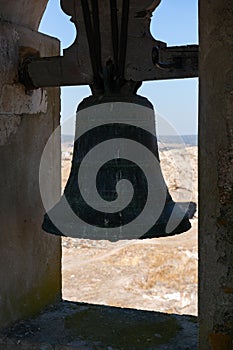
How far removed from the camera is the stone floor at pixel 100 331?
188 centimetres

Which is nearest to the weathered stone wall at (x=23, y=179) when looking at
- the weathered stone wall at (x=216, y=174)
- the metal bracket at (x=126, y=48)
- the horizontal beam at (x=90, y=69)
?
the horizontal beam at (x=90, y=69)

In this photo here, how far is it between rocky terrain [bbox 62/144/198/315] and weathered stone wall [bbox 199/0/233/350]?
20.5 feet

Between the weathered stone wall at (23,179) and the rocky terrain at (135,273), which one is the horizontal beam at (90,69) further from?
the rocky terrain at (135,273)

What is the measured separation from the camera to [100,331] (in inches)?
79.2

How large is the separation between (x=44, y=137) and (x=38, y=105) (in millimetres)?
137

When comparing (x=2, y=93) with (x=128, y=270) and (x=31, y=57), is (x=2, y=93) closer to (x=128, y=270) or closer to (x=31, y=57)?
(x=31, y=57)

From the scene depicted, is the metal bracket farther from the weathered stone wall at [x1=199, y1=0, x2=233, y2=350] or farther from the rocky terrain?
the rocky terrain

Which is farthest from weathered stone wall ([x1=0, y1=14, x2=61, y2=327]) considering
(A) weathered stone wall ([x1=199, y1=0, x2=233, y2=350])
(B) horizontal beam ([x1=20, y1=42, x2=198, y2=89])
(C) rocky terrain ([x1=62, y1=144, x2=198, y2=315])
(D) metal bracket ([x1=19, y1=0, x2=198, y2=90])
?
(C) rocky terrain ([x1=62, y1=144, x2=198, y2=315])

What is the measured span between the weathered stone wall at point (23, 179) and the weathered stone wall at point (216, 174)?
0.84 meters

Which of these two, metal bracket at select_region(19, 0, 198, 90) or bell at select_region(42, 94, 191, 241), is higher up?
metal bracket at select_region(19, 0, 198, 90)

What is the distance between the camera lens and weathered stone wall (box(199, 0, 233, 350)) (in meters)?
1.33

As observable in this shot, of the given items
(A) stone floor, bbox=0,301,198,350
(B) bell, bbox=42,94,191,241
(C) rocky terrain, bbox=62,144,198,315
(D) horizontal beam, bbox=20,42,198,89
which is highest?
(D) horizontal beam, bbox=20,42,198,89

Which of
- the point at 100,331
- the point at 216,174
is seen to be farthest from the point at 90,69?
the point at 100,331

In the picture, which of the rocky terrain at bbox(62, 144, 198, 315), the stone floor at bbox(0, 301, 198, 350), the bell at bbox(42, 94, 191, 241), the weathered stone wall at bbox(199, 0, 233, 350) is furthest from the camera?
the rocky terrain at bbox(62, 144, 198, 315)
